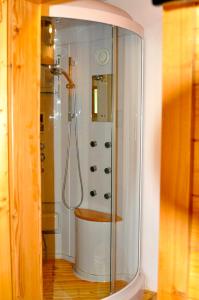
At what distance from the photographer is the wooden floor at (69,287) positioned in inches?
92.4

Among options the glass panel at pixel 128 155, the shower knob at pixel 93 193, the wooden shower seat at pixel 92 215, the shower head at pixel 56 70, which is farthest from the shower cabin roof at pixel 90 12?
the wooden shower seat at pixel 92 215

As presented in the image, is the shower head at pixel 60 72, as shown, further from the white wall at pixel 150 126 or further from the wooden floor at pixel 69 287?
the wooden floor at pixel 69 287

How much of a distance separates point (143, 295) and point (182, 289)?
76.0 inches

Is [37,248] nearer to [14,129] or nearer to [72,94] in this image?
[14,129]

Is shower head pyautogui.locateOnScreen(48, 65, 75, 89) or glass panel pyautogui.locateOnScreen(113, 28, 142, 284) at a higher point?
shower head pyautogui.locateOnScreen(48, 65, 75, 89)

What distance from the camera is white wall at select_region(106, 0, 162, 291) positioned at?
2412 millimetres

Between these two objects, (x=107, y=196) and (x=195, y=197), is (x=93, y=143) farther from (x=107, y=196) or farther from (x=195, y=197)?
(x=195, y=197)

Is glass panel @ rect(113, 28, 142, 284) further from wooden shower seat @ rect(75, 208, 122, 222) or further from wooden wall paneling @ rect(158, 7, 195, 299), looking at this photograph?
wooden wall paneling @ rect(158, 7, 195, 299)

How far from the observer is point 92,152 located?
2785 millimetres

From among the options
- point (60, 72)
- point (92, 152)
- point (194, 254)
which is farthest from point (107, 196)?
point (194, 254)

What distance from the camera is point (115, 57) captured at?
2467mm

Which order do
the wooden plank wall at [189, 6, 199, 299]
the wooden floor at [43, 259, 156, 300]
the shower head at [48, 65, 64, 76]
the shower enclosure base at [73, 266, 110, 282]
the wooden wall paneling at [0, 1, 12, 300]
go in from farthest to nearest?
the shower head at [48, 65, 64, 76] < the shower enclosure base at [73, 266, 110, 282] < the wooden floor at [43, 259, 156, 300] < the wooden wall paneling at [0, 1, 12, 300] < the wooden plank wall at [189, 6, 199, 299]

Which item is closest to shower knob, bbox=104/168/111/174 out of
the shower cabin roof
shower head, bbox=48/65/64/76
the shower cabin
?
the shower cabin

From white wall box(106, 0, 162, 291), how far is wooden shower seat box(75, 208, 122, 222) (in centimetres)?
27
